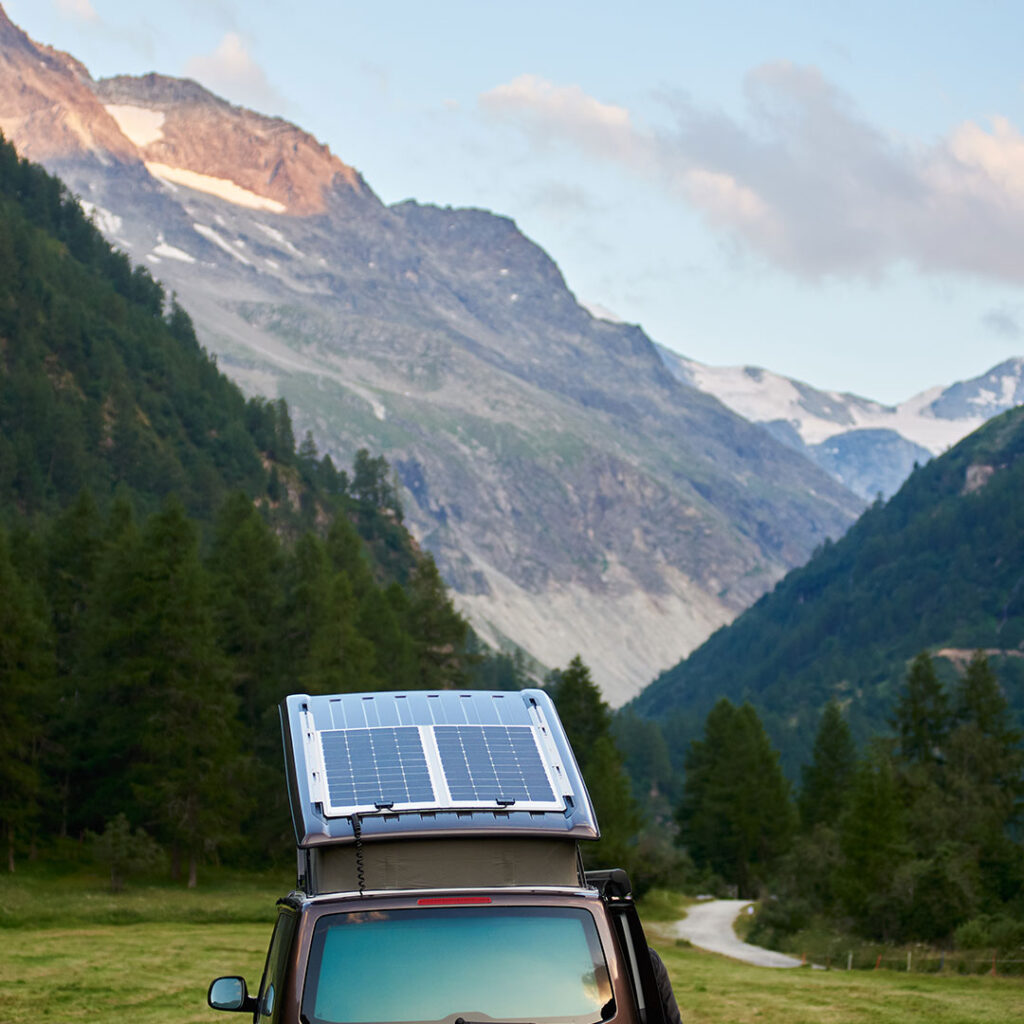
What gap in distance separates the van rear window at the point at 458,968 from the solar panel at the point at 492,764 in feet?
4.45

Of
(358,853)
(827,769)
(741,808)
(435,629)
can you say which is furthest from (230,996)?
(827,769)

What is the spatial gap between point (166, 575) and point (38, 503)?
70649mm

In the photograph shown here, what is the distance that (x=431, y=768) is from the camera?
1098cm

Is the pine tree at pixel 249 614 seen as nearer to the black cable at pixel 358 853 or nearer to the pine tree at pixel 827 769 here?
the pine tree at pixel 827 769

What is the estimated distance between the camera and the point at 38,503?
124438 millimetres

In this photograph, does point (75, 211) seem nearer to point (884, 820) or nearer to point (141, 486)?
point (141, 486)

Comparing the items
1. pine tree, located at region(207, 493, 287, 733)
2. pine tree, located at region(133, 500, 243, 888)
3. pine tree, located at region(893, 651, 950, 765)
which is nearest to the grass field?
pine tree, located at region(133, 500, 243, 888)

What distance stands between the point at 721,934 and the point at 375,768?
60659 millimetres

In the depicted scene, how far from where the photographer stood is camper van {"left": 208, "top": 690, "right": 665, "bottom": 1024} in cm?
888

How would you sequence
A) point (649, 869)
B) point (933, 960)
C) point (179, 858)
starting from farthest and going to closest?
point (649, 869) → point (179, 858) → point (933, 960)

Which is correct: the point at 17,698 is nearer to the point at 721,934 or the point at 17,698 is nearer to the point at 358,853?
the point at 721,934

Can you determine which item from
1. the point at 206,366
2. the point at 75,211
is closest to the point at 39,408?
the point at 206,366

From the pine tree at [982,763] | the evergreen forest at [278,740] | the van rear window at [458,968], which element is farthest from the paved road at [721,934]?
the van rear window at [458,968]

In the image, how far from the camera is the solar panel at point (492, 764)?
419 inches
